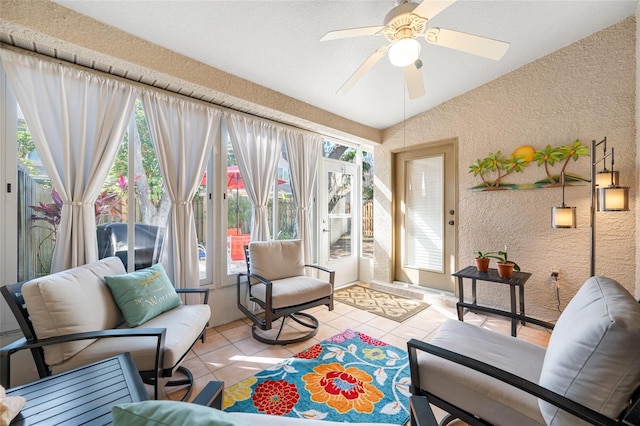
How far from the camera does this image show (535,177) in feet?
9.18

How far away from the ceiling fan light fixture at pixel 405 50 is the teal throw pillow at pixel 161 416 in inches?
68.3

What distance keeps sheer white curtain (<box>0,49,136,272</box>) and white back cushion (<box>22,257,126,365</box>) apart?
0.45 m

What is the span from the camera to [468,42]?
5.09 feet

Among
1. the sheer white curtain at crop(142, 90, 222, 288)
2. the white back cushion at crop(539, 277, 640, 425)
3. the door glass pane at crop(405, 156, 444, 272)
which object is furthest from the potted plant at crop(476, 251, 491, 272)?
the sheer white curtain at crop(142, 90, 222, 288)

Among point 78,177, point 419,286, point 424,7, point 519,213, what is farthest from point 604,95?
point 78,177

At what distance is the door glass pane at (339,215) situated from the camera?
13.6ft

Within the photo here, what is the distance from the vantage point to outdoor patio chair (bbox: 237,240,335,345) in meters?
2.34

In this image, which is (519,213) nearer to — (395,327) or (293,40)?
(395,327)

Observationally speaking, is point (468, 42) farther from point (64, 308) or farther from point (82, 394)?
point (64, 308)

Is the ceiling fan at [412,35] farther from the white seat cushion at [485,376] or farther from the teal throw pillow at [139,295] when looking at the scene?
the teal throw pillow at [139,295]

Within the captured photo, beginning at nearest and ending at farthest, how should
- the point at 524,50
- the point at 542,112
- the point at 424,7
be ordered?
the point at 424,7 → the point at 524,50 → the point at 542,112

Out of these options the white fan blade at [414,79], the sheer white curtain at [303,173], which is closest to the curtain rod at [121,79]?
the sheer white curtain at [303,173]

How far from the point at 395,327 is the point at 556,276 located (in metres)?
1.70

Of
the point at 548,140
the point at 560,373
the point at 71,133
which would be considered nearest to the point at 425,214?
the point at 548,140
